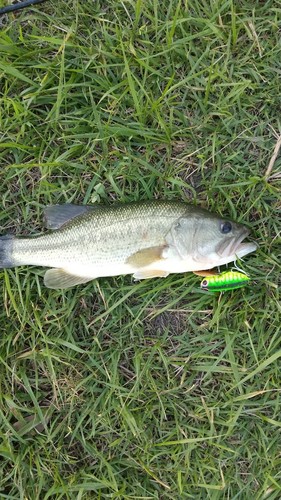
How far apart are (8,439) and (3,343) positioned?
781mm

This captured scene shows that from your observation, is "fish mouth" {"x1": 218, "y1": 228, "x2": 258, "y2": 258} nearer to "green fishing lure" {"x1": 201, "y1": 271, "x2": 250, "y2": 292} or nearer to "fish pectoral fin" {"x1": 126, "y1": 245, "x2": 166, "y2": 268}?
"green fishing lure" {"x1": 201, "y1": 271, "x2": 250, "y2": 292}

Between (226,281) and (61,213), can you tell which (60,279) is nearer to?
(61,213)

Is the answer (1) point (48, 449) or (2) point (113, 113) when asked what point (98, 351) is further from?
(2) point (113, 113)

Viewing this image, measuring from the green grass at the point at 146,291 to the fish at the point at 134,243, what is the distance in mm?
215

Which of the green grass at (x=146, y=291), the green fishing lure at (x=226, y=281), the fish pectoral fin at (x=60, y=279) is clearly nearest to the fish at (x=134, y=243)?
the fish pectoral fin at (x=60, y=279)

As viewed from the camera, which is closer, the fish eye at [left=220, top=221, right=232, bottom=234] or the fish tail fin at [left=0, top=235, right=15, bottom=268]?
the fish eye at [left=220, top=221, right=232, bottom=234]

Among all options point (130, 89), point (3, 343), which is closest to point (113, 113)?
point (130, 89)

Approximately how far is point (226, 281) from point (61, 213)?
1447 mm

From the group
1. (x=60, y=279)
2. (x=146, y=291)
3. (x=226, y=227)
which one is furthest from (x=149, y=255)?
(x=60, y=279)

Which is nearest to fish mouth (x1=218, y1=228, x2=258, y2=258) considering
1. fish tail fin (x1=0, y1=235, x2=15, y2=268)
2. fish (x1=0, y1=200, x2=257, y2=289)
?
fish (x1=0, y1=200, x2=257, y2=289)

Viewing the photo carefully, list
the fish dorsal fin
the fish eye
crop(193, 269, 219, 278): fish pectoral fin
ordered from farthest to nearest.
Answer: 1. the fish dorsal fin
2. crop(193, 269, 219, 278): fish pectoral fin
3. the fish eye

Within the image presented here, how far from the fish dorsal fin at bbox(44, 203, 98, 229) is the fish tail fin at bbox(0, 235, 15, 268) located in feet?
1.10

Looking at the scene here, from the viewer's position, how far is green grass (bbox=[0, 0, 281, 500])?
158 inches

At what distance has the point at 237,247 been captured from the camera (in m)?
3.85
